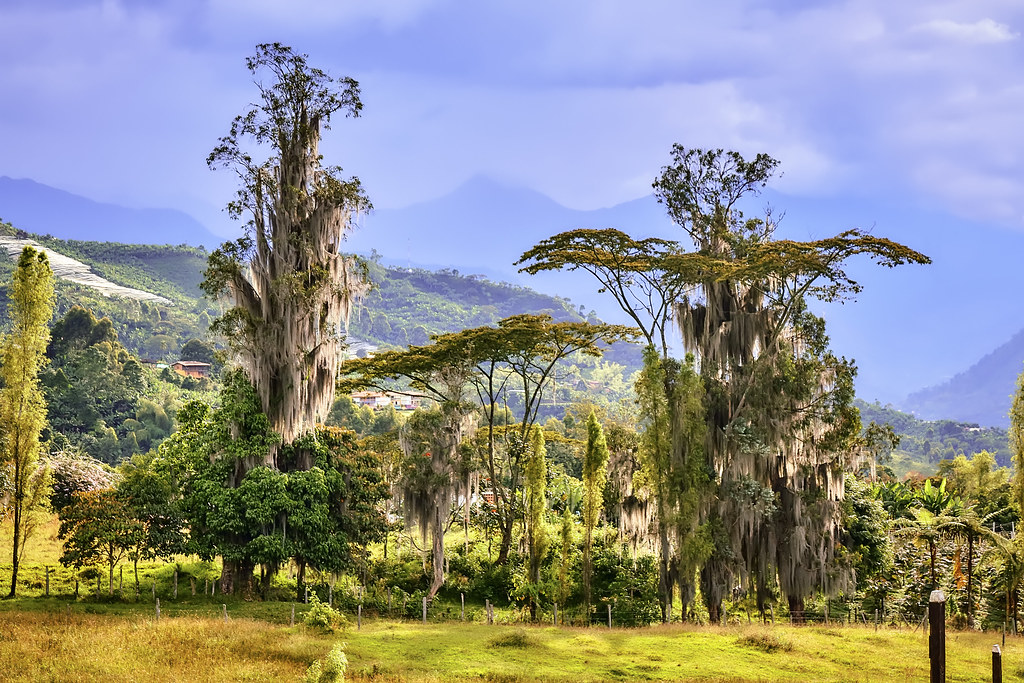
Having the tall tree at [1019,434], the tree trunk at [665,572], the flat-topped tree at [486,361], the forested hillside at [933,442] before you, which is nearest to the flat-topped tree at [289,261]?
the flat-topped tree at [486,361]

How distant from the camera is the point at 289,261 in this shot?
2627 cm

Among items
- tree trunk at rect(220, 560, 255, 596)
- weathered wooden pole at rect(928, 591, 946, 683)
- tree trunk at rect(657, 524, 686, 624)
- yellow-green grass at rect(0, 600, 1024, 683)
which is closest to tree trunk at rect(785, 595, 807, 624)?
yellow-green grass at rect(0, 600, 1024, 683)

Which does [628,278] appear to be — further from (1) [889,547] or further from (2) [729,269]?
(1) [889,547]

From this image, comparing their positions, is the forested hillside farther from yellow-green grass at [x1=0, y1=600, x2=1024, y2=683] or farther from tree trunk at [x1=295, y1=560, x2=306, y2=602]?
tree trunk at [x1=295, y1=560, x2=306, y2=602]

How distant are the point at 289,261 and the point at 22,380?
792 cm

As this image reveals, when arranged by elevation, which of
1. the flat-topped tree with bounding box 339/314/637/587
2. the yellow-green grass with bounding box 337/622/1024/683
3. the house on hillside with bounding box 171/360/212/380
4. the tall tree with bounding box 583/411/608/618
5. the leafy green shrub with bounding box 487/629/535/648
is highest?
the house on hillside with bounding box 171/360/212/380

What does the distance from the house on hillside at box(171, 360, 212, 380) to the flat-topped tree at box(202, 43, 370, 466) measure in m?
69.5

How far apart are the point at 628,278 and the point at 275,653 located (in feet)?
48.1

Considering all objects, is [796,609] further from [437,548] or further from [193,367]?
[193,367]

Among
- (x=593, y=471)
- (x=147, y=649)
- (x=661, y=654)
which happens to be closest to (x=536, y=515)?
(x=593, y=471)

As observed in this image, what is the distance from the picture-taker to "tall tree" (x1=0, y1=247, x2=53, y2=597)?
22.0m

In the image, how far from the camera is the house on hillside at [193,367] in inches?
3679

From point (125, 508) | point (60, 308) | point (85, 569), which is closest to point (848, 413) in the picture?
point (125, 508)

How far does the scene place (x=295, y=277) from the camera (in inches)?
1006
